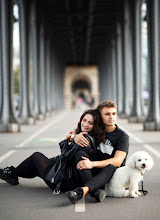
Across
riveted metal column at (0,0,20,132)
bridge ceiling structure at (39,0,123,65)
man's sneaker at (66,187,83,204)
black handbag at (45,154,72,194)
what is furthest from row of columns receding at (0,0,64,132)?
man's sneaker at (66,187,83,204)

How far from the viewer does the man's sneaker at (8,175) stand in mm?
7020

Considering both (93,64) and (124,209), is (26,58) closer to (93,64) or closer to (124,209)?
(124,209)

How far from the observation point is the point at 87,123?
634cm

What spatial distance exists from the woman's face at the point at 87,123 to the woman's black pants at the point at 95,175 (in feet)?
1.11

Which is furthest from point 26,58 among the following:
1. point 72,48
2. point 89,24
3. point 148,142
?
point 72,48

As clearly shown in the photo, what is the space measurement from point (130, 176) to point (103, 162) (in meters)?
0.41

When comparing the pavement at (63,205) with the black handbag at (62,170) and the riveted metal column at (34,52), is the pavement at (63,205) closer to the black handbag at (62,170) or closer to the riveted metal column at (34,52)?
the black handbag at (62,170)

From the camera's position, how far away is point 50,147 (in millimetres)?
12773

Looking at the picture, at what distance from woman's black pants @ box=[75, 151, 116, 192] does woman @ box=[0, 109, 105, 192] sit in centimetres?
Answer: 16

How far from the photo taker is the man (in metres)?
5.92

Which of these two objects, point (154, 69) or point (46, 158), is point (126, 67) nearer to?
point (154, 69)

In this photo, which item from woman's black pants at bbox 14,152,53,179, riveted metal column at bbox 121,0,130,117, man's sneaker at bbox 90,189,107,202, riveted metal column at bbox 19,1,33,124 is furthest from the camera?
riveted metal column at bbox 121,0,130,117

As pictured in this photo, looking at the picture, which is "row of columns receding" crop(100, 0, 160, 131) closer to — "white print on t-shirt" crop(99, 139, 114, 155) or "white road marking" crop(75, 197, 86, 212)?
"white print on t-shirt" crop(99, 139, 114, 155)

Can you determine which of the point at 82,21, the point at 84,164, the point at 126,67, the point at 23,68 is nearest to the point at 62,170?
the point at 84,164
